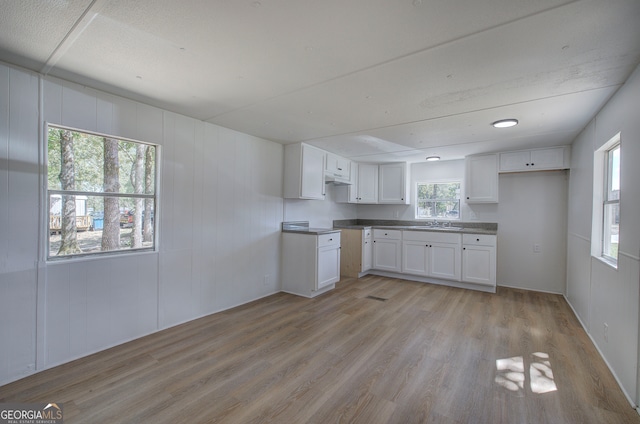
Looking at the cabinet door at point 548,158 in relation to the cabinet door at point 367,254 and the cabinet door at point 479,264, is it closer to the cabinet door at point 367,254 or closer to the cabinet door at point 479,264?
the cabinet door at point 479,264

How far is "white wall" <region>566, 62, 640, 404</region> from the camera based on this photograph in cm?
186

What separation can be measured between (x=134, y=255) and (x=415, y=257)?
14.2ft

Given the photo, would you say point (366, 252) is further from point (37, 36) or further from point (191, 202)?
point (37, 36)

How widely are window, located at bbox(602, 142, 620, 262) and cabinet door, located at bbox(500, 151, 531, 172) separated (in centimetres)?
164

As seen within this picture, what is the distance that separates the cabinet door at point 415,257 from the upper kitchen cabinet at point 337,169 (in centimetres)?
171

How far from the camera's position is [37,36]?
1.70m

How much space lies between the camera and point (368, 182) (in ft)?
19.1

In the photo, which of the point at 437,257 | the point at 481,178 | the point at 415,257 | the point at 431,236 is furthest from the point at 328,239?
the point at 481,178

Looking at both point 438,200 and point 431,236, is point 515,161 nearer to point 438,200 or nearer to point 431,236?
point 438,200

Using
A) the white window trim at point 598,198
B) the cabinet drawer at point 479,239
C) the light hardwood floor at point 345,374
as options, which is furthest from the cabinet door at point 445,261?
the white window trim at point 598,198

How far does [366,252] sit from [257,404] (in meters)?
3.80

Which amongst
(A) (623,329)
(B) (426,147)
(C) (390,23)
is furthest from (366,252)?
(C) (390,23)

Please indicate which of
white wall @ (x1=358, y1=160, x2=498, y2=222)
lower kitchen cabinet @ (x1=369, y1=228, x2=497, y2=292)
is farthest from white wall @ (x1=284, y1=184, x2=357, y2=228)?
lower kitchen cabinet @ (x1=369, y1=228, x2=497, y2=292)

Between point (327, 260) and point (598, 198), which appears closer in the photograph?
point (598, 198)
